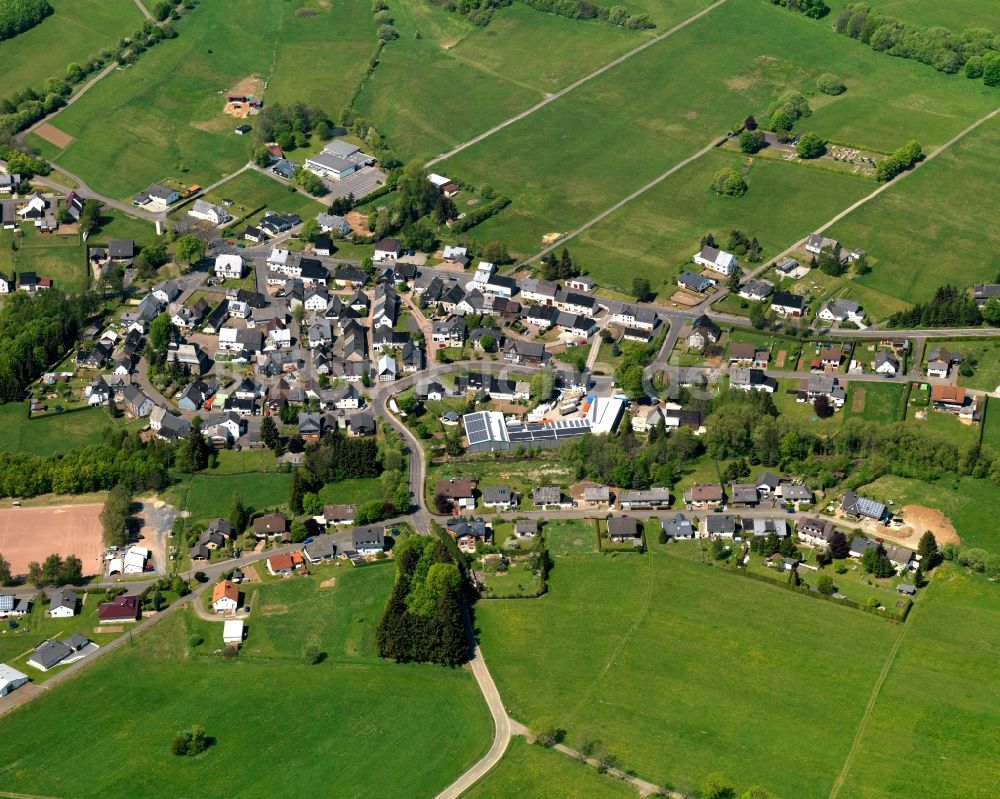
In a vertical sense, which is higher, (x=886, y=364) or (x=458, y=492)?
(x=886, y=364)

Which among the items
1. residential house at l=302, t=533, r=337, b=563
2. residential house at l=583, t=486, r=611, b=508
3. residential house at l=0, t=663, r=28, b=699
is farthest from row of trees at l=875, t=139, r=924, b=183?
residential house at l=0, t=663, r=28, b=699

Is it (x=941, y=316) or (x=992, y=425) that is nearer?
(x=992, y=425)

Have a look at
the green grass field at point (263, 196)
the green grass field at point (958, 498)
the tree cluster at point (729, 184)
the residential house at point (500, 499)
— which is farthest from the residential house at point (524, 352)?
the tree cluster at point (729, 184)

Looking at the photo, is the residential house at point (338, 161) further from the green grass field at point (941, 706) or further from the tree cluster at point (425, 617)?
the green grass field at point (941, 706)

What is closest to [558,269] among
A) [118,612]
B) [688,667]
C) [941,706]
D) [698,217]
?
[698,217]

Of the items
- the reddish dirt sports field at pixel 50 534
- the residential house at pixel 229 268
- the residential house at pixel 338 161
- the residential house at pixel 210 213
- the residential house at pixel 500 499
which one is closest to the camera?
the reddish dirt sports field at pixel 50 534

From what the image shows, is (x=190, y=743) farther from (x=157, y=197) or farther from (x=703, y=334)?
(x=157, y=197)

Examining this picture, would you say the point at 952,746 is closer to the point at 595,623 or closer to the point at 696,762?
the point at 696,762
